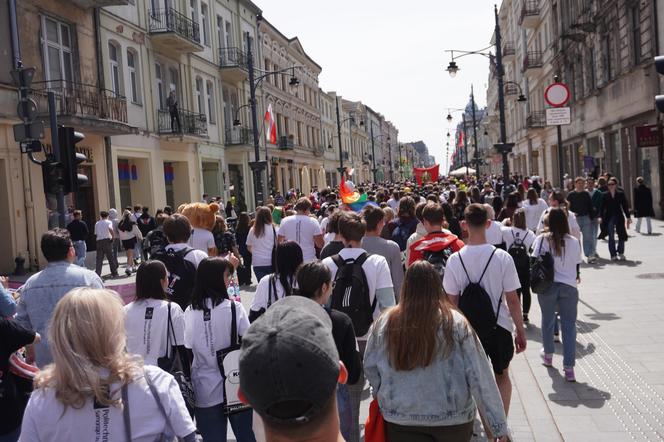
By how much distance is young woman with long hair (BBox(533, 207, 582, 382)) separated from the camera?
22.3 feet

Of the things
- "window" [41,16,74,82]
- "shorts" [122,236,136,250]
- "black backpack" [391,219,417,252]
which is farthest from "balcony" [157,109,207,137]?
"black backpack" [391,219,417,252]

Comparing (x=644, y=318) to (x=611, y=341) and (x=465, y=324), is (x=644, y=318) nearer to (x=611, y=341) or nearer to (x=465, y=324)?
(x=611, y=341)

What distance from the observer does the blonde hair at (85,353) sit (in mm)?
2598

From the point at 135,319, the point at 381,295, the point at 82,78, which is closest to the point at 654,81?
the point at 82,78

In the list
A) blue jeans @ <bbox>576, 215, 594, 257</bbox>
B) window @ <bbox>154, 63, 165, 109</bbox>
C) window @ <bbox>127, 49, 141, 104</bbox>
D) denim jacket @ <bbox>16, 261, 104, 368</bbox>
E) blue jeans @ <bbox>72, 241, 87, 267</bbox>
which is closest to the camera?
denim jacket @ <bbox>16, 261, 104, 368</bbox>

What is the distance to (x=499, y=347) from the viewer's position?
516 centimetres

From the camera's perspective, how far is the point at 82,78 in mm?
21203

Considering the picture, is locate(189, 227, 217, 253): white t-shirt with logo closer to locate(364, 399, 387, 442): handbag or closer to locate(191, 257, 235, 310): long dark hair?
locate(191, 257, 235, 310): long dark hair

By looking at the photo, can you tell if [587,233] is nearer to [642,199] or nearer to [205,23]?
[642,199]

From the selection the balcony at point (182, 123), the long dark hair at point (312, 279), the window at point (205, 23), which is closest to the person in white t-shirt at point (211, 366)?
the long dark hair at point (312, 279)

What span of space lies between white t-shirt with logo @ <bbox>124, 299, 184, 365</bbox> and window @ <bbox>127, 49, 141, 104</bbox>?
22.0 metres

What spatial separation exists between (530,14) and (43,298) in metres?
43.7

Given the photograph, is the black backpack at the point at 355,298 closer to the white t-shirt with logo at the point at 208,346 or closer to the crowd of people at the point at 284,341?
the crowd of people at the point at 284,341

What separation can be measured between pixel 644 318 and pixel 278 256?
6.19 meters
